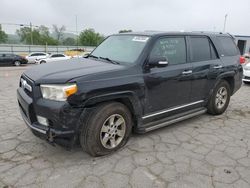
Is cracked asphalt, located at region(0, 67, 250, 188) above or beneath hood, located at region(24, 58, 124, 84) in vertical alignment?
beneath

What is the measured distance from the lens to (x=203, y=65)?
170 inches

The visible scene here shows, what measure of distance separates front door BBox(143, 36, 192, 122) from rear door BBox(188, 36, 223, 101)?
185mm

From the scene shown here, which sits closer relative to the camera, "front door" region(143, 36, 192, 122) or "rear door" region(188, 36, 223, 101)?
"front door" region(143, 36, 192, 122)

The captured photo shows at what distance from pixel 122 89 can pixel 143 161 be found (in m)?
1.03

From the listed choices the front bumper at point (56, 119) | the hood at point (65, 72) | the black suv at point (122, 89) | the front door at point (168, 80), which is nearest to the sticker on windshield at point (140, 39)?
the black suv at point (122, 89)

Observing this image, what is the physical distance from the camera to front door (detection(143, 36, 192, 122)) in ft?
11.5

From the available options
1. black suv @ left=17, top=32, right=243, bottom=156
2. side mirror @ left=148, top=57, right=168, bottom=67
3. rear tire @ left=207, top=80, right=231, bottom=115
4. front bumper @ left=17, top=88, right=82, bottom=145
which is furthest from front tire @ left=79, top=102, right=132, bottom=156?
rear tire @ left=207, top=80, right=231, bottom=115

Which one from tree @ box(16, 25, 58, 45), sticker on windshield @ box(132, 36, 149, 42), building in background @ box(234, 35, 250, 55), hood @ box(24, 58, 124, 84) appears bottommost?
hood @ box(24, 58, 124, 84)

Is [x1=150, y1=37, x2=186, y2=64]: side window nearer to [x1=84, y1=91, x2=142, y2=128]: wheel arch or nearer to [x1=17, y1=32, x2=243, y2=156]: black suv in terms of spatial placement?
[x1=17, y1=32, x2=243, y2=156]: black suv

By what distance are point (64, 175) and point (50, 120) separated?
692 millimetres

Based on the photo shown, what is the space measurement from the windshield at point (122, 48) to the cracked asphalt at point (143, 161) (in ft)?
4.46

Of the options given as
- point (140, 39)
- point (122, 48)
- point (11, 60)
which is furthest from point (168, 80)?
point (11, 60)

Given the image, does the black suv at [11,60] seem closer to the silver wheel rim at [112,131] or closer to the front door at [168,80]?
the front door at [168,80]

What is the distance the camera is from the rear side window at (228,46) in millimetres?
5009
